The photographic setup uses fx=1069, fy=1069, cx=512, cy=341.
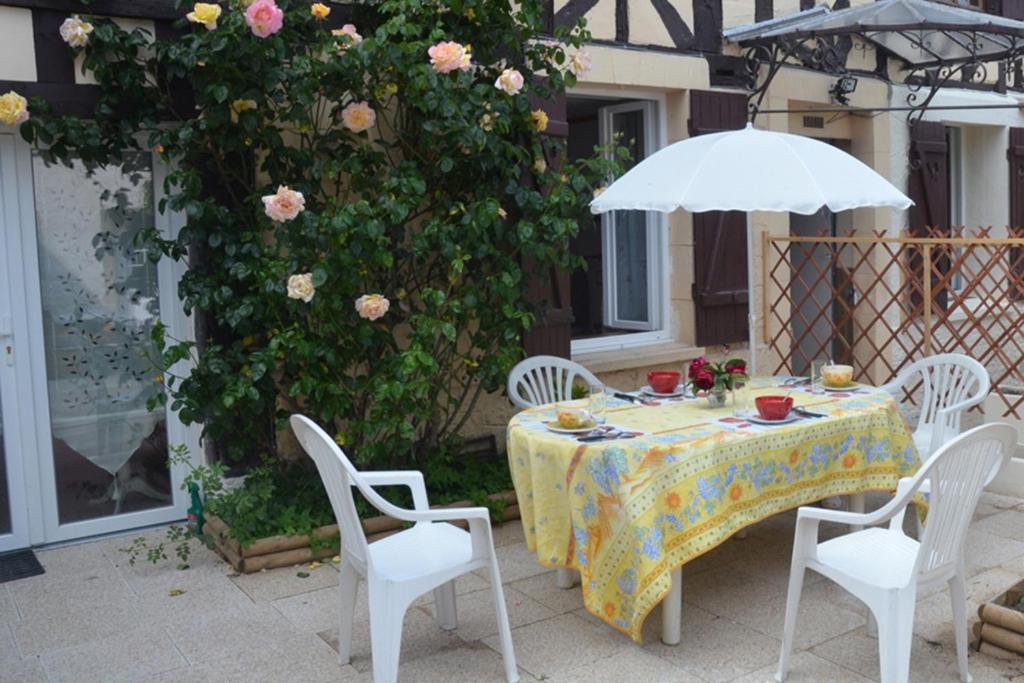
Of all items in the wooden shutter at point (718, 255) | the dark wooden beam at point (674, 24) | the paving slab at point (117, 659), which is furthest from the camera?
the wooden shutter at point (718, 255)

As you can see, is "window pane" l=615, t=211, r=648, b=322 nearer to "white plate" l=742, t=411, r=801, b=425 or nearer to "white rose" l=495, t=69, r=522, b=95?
"white rose" l=495, t=69, r=522, b=95

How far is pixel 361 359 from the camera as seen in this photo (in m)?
4.37

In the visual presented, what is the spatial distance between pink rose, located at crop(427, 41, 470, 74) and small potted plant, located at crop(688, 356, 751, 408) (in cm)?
146

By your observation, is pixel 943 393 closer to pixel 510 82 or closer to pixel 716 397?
pixel 716 397

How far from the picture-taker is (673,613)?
3268mm

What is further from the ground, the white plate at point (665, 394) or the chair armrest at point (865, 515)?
the white plate at point (665, 394)

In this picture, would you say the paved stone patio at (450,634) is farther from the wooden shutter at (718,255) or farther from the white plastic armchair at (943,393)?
the wooden shutter at (718,255)

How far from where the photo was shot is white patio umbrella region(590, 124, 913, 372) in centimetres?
383

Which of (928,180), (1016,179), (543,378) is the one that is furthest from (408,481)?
(1016,179)

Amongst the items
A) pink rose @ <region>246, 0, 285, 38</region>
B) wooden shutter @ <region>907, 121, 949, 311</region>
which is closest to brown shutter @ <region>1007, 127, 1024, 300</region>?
wooden shutter @ <region>907, 121, 949, 311</region>

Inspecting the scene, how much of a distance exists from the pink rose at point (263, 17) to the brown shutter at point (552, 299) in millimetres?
1450

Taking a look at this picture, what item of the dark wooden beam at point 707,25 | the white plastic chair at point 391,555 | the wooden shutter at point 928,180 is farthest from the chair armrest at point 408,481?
the wooden shutter at point 928,180

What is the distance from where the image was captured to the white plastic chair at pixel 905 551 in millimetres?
2744

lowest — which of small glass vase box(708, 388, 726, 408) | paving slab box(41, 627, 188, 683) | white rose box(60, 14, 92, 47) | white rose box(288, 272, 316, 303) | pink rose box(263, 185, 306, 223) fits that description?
paving slab box(41, 627, 188, 683)
